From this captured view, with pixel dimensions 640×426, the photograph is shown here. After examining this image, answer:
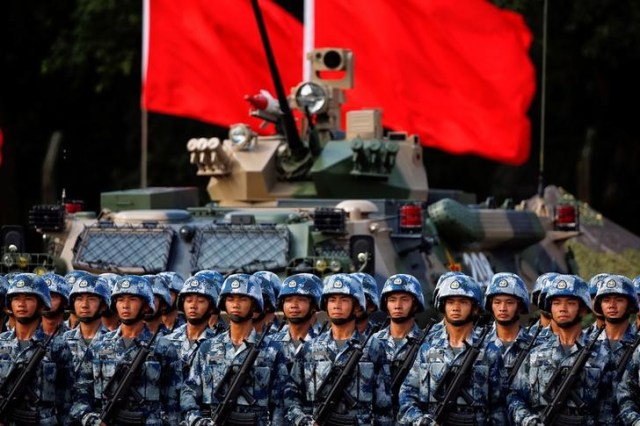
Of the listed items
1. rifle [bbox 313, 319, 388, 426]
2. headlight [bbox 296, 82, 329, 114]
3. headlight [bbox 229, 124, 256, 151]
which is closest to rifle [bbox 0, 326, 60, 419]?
rifle [bbox 313, 319, 388, 426]

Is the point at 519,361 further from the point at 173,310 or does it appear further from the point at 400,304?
the point at 173,310

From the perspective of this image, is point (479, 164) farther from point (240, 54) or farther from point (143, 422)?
point (143, 422)

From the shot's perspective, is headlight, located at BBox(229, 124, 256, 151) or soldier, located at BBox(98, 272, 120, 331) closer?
soldier, located at BBox(98, 272, 120, 331)

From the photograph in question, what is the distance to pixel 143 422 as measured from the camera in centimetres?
1241

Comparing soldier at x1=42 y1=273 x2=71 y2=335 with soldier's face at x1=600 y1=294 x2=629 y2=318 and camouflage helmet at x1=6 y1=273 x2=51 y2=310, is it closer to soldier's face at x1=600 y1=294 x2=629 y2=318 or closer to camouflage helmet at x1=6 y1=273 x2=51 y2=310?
camouflage helmet at x1=6 y1=273 x2=51 y2=310

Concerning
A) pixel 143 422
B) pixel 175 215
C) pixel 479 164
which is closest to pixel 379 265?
pixel 175 215

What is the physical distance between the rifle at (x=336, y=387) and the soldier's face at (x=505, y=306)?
106cm

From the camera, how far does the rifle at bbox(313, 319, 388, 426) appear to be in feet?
39.2

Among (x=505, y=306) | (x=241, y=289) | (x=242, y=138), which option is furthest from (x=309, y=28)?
(x=505, y=306)

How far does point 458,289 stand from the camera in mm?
12398

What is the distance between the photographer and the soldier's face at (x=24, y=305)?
12922mm

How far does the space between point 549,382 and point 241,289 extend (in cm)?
218

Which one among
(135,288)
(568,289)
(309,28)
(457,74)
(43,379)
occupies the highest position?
(309,28)

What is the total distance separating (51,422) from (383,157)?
8775mm
